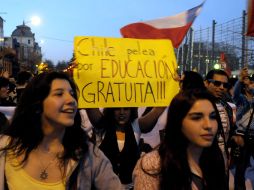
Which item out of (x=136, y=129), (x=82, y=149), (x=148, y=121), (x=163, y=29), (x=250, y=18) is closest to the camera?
(x=82, y=149)

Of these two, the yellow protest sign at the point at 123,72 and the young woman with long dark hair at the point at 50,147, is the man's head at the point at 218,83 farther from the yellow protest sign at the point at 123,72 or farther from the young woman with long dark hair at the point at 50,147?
the young woman with long dark hair at the point at 50,147

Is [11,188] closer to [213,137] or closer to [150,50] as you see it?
[213,137]

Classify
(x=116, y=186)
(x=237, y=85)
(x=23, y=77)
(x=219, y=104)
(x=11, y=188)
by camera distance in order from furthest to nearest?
(x=23, y=77) < (x=237, y=85) < (x=219, y=104) < (x=116, y=186) < (x=11, y=188)

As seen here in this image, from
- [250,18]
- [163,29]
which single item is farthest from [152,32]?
[250,18]

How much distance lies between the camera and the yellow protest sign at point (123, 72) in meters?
5.09

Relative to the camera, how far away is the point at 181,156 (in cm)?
276

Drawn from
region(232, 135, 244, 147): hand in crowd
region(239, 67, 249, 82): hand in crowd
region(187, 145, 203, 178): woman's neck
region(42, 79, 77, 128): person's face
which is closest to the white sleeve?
region(232, 135, 244, 147): hand in crowd

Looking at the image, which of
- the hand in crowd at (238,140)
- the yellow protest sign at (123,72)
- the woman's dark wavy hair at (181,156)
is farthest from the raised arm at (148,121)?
the woman's dark wavy hair at (181,156)

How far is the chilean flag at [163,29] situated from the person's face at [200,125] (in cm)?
418

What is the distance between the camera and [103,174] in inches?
113

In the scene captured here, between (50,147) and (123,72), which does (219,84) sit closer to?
(123,72)

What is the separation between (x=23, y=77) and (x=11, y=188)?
661 cm

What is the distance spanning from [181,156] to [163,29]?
Answer: 4.49 metres

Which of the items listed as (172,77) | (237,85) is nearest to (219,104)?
(172,77)
